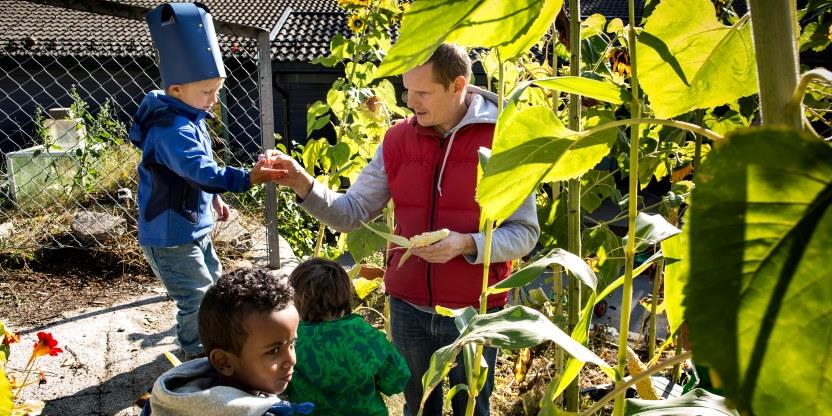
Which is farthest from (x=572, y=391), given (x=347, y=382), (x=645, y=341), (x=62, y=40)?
(x=62, y=40)

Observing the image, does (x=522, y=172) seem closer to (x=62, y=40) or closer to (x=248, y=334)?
(x=248, y=334)

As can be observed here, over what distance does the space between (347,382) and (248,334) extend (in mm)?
385

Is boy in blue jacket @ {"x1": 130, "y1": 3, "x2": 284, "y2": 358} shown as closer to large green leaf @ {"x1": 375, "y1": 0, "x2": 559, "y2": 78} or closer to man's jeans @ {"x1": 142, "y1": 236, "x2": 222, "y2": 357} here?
man's jeans @ {"x1": 142, "y1": 236, "x2": 222, "y2": 357}

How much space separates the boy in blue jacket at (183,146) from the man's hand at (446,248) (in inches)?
42.8

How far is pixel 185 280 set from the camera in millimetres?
2803

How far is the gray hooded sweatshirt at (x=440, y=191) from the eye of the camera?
6.36 feet

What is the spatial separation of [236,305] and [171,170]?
4.60 feet

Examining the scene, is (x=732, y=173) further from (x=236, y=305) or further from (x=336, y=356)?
(x=336, y=356)

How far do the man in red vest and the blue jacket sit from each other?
54 centimetres

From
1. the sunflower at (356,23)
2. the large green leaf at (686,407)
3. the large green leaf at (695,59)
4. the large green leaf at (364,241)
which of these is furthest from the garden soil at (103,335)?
the large green leaf at (695,59)


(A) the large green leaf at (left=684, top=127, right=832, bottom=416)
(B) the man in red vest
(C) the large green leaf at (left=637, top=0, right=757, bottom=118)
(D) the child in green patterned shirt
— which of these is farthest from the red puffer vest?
(A) the large green leaf at (left=684, top=127, right=832, bottom=416)

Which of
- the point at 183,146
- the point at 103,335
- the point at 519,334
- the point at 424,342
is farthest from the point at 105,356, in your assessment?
the point at 519,334

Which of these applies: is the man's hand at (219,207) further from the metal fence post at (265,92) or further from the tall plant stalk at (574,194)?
the tall plant stalk at (574,194)

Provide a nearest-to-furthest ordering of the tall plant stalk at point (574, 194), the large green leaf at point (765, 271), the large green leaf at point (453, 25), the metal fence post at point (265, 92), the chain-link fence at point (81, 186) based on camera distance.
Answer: the large green leaf at point (765, 271) < the large green leaf at point (453, 25) < the tall plant stalk at point (574, 194) < the metal fence post at point (265, 92) < the chain-link fence at point (81, 186)
